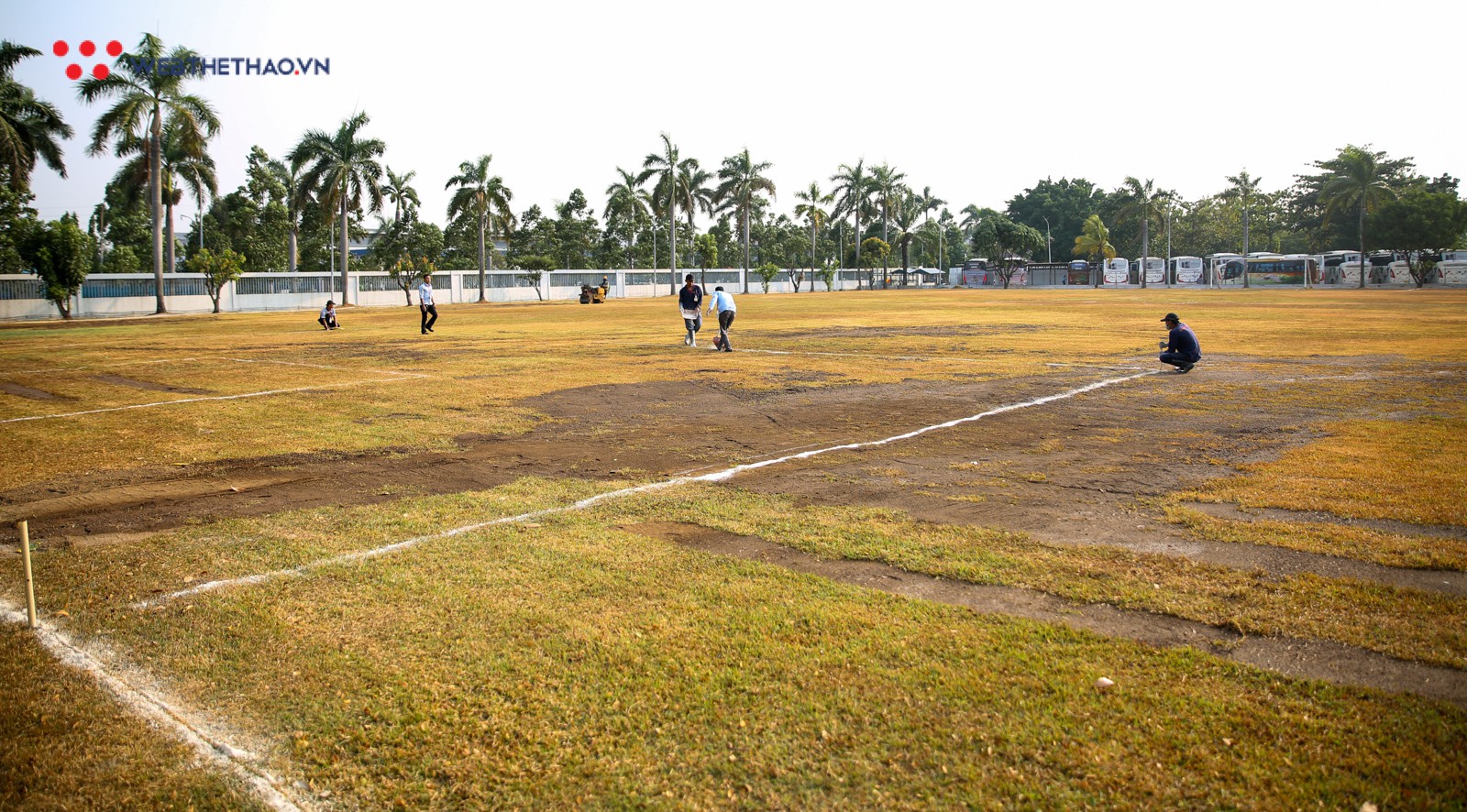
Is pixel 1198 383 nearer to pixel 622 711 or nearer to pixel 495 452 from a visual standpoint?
pixel 495 452

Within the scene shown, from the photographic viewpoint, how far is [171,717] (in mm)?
3850

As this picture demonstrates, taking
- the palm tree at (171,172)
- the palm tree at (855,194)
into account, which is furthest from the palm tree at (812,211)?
the palm tree at (171,172)

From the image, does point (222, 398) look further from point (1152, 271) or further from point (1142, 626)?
point (1152, 271)

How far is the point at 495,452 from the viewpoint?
30.8 ft

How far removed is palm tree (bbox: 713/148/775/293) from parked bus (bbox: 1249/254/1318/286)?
4239 cm

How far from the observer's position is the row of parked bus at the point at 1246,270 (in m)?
74.1

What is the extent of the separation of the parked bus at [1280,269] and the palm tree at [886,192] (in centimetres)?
3358

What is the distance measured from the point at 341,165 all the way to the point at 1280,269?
242ft

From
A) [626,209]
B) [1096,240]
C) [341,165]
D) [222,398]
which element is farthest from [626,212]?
[222,398]

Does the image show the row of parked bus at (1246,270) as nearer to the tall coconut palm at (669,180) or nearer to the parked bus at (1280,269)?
the parked bus at (1280,269)

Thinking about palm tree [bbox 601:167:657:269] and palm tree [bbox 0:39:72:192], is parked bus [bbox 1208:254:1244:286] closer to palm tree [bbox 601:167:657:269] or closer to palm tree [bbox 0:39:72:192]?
palm tree [bbox 601:167:657:269]

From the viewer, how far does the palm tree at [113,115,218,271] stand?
152ft

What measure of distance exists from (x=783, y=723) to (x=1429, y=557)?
14.7 ft

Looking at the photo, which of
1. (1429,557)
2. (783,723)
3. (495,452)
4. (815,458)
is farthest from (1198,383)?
(783,723)
